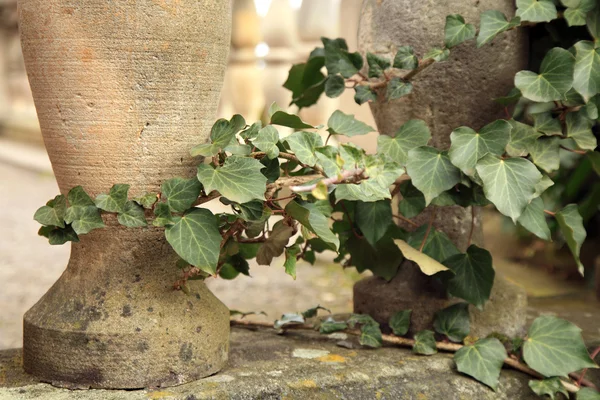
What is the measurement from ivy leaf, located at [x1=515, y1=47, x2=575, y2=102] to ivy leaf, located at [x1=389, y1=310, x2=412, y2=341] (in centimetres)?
54

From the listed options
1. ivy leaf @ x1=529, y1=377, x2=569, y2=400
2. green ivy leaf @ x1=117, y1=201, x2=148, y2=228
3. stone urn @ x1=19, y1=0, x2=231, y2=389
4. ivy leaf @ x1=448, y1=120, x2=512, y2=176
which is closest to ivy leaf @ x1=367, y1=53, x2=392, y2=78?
ivy leaf @ x1=448, y1=120, x2=512, y2=176

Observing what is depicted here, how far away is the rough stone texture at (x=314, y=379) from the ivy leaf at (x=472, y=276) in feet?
0.47

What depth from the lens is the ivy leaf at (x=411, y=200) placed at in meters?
1.59

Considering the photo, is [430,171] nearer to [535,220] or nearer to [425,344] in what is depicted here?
[535,220]

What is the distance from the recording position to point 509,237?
12.4 feet

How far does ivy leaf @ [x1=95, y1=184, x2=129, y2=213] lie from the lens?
1301 mm

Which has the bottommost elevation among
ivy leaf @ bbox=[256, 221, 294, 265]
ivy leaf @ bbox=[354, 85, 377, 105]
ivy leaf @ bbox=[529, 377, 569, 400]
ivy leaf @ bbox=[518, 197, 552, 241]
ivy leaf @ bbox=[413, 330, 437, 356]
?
ivy leaf @ bbox=[529, 377, 569, 400]

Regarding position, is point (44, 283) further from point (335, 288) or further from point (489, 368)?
point (489, 368)

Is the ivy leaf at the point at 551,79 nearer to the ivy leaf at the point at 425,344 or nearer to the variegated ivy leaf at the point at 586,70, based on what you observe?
the variegated ivy leaf at the point at 586,70

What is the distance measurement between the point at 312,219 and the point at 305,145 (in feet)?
0.46

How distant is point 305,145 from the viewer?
1.36 meters

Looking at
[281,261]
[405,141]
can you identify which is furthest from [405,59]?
[281,261]

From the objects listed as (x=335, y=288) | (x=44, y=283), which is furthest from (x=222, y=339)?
(x=44, y=283)

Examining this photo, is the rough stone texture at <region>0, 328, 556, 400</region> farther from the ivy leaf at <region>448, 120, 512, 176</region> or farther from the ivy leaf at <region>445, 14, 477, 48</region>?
the ivy leaf at <region>445, 14, 477, 48</region>
